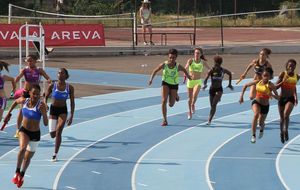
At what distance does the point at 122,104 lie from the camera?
22.7 meters

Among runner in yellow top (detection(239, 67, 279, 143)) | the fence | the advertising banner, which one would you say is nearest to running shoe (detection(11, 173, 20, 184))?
runner in yellow top (detection(239, 67, 279, 143))

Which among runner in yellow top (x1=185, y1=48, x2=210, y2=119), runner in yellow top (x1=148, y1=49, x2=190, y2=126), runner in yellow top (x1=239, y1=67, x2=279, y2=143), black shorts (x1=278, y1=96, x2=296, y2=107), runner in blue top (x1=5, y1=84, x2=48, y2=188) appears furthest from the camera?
runner in yellow top (x1=185, y1=48, x2=210, y2=119)

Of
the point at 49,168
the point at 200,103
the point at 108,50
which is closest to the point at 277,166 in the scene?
the point at 49,168

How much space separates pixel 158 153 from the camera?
1530 centimetres

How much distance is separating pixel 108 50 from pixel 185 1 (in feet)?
85.6

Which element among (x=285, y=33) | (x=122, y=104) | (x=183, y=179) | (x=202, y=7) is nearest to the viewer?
(x=183, y=179)

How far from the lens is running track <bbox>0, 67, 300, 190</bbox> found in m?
12.8

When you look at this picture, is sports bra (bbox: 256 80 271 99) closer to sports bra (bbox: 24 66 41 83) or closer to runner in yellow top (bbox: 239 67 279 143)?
runner in yellow top (bbox: 239 67 279 143)

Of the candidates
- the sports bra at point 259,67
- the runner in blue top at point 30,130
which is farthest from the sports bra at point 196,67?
the runner in blue top at point 30,130

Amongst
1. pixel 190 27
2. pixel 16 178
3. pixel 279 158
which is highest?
pixel 190 27

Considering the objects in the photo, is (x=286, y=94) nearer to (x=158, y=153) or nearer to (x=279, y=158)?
(x=279, y=158)

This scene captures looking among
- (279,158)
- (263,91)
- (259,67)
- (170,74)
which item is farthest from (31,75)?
(279,158)

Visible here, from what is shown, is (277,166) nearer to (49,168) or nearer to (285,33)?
(49,168)

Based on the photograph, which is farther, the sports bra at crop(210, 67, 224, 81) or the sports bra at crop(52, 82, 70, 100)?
the sports bra at crop(210, 67, 224, 81)
